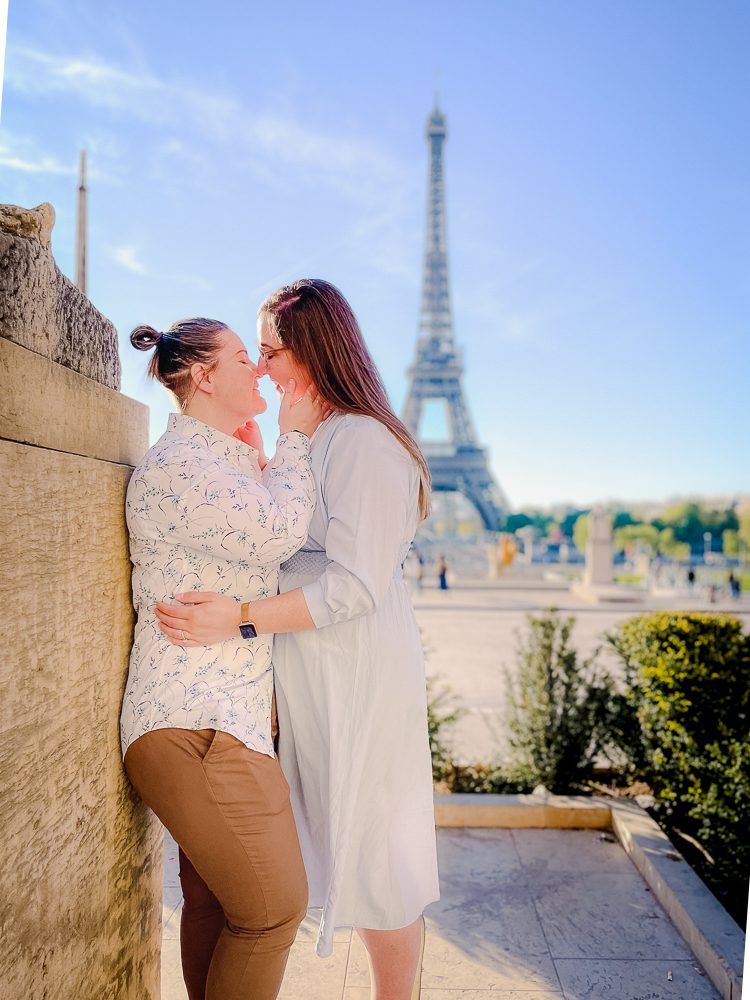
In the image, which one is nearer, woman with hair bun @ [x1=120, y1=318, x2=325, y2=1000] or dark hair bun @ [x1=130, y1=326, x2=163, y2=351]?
woman with hair bun @ [x1=120, y1=318, x2=325, y2=1000]

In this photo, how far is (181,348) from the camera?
1.72 meters

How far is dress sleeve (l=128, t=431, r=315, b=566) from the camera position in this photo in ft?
4.93

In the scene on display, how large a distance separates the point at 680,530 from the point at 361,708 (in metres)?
70.9

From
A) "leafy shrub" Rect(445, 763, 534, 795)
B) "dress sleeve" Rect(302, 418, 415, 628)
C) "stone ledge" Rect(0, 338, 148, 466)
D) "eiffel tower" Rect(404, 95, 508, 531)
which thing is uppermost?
"eiffel tower" Rect(404, 95, 508, 531)

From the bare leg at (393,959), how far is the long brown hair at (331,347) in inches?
42.5

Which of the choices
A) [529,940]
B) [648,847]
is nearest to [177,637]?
[529,940]

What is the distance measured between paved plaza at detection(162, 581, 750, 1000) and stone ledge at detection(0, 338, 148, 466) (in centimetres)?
167

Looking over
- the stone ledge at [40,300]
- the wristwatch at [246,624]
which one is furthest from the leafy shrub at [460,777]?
the stone ledge at [40,300]

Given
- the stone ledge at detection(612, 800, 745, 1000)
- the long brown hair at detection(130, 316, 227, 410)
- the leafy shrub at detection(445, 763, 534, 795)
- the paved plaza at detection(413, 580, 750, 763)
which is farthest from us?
the paved plaza at detection(413, 580, 750, 763)

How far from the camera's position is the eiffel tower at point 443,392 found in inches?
1752

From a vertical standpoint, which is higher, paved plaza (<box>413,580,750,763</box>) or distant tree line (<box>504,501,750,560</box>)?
distant tree line (<box>504,501,750,560</box>)

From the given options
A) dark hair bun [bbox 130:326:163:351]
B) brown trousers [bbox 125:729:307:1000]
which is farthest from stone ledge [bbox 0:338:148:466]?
brown trousers [bbox 125:729:307:1000]

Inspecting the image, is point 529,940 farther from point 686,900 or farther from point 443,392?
point 443,392

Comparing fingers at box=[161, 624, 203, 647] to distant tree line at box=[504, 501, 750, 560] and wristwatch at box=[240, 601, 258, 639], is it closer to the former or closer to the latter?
wristwatch at box=[240, 601, 258, 639]
